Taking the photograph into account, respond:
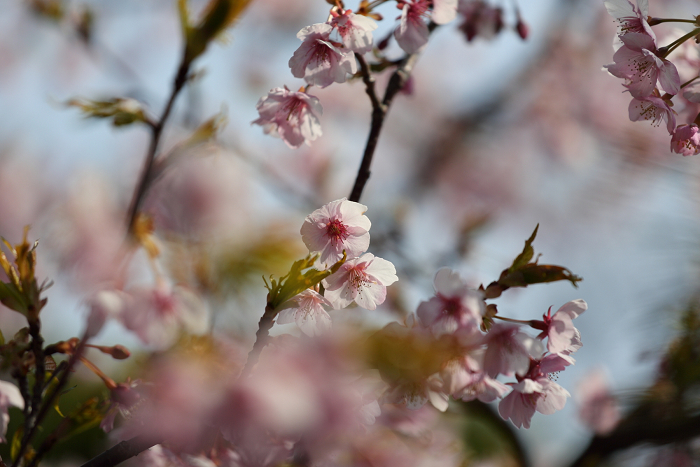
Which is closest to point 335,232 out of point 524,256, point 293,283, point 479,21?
point 293,283

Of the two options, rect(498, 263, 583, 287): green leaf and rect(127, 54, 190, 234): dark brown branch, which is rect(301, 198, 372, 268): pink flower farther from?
rect(127, 54, 190, 234): dark brown branch

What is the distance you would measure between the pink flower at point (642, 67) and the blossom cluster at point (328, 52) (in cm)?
22

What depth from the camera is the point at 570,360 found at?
56 centimetres

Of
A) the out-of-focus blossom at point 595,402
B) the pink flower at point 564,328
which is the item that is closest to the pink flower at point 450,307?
the pink flower at point 564,328

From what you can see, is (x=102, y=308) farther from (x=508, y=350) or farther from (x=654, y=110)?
(x=654, y=110)

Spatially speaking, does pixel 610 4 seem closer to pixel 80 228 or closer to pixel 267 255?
pixel 267 255

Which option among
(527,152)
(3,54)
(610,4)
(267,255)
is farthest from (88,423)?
(3,54)

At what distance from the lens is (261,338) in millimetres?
488

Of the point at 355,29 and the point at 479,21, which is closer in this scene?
the point at 355,29

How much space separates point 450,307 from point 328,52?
1.19 feet

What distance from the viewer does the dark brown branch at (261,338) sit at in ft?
1.47

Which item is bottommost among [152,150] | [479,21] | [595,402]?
[595,402]

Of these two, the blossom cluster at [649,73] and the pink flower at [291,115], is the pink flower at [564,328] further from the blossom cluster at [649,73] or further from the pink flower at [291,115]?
the pink flower at [291,115]

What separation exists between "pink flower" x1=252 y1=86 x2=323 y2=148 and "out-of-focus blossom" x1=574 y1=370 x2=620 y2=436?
129cm
